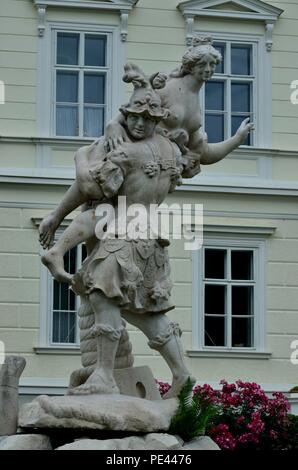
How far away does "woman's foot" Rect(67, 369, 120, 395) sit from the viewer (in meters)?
7.57

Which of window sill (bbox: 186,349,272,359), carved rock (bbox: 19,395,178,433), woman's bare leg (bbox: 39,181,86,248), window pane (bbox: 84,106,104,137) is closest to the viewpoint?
carved rock (bbox: 19,395,178,433)

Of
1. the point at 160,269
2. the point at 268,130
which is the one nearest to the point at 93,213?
the point at 160,269

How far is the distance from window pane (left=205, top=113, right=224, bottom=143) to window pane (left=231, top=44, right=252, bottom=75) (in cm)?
79

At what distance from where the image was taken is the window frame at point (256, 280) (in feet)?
64.3

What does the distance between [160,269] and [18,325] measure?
11449mm

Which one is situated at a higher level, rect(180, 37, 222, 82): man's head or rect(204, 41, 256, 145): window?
rect(204, 41, 256, 145): window

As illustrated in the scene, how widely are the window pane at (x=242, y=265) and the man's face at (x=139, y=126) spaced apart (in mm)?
11988

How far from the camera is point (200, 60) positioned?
27.2ft

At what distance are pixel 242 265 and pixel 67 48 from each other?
425 cm

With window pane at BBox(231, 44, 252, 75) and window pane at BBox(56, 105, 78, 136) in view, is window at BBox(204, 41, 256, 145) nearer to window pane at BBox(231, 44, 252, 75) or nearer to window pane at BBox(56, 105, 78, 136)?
window pane at BBox(231, 44, 252, 75)

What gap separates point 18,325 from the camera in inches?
754

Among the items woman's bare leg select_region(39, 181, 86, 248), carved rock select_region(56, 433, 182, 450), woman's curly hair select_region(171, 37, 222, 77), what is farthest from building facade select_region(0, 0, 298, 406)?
carved rock select_region(56, 433, 182, 450)

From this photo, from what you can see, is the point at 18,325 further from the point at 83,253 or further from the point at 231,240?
the point at 231,240
